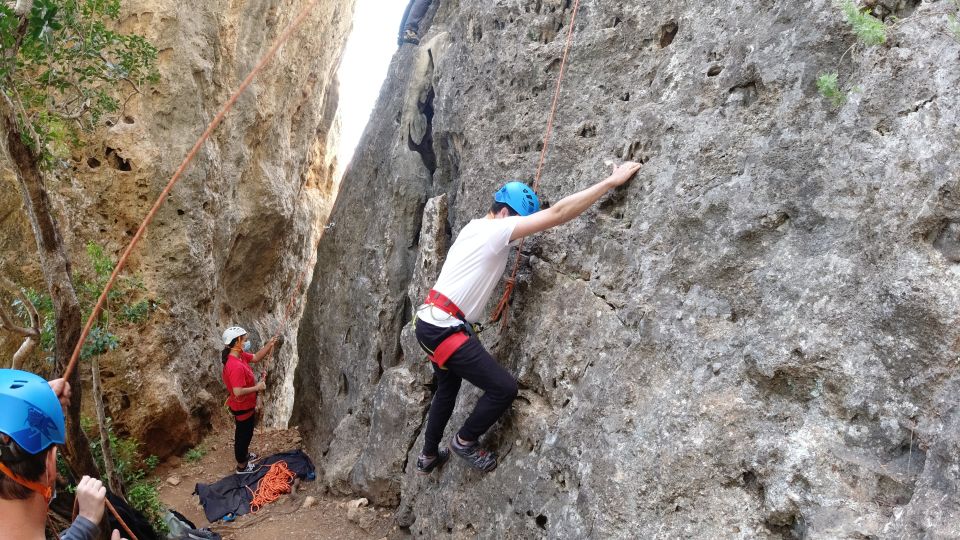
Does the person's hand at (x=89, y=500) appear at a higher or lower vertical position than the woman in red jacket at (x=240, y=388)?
higher

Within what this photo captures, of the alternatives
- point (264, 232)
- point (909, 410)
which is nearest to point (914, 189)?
point (909, 410)

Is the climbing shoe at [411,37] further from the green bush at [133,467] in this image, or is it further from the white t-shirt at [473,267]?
the green bush at [133,467]

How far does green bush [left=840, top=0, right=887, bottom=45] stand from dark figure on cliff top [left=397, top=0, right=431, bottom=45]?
23.8 ft

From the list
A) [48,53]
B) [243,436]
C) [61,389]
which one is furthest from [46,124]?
[243,436]

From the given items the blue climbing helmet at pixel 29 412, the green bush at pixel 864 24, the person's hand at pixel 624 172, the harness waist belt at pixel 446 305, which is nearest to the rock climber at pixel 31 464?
the blue climbing helmet at pixel 29 412

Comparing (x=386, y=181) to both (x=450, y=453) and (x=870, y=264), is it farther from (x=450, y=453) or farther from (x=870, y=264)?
(x=870, y=264)

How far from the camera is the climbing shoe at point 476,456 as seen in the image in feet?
15.0

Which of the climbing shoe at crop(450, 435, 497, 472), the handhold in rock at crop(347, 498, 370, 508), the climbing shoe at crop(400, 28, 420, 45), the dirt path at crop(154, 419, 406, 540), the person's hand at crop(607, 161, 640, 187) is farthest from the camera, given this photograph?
the climbing shoe at crop(400, 28, 420, 45)

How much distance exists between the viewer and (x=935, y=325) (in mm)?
2584

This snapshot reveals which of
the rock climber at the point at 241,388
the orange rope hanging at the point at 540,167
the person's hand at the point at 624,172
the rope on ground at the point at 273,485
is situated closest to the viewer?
the person's hand at the point at 624,172

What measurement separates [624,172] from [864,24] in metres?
1.51

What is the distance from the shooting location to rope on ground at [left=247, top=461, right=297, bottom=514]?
7.29 m

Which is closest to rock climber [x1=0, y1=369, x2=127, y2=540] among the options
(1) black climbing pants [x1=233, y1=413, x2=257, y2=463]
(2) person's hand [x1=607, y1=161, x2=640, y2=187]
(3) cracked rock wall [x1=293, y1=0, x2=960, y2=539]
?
(3) cracked rock wall [x1=293, y1=0, x2=960, y2=539]

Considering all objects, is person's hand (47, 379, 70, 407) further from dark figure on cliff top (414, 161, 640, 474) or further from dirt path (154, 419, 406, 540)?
dirt path (154, 419, 406, 540)
